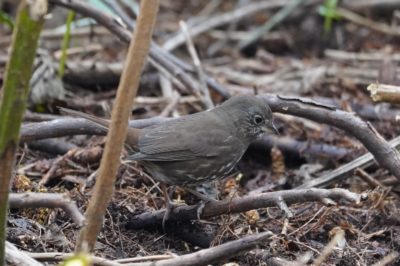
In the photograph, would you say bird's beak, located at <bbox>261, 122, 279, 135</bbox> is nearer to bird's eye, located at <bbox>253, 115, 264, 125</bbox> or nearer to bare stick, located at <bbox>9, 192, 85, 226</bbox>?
bird's eye, located at <bbox>253, 115, 264, 125</bbox>

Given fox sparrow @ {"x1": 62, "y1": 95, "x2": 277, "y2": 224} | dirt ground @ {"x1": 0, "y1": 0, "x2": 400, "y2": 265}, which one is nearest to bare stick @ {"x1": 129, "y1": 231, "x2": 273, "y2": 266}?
dirt ground @ {"x1": 0, "y1": 0, "x2": 400, "y2": 265}

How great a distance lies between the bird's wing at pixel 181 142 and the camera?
433 cm

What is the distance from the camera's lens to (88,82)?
6387mm

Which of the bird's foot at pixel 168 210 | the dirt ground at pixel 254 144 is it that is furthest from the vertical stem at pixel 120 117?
the bird's foot at pixel 168 210

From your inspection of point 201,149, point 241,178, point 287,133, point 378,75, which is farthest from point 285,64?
point 201,149

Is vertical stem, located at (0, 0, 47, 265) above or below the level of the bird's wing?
above

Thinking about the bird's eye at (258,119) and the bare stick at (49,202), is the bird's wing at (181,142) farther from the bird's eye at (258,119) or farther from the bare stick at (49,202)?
the bare stick at (49,202)

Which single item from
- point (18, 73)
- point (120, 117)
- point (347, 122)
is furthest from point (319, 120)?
point (18, 73)

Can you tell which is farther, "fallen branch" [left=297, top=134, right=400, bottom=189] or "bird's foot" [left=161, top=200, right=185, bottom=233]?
"fallen branch" [left=297, top=134, right=400, bottom=189]

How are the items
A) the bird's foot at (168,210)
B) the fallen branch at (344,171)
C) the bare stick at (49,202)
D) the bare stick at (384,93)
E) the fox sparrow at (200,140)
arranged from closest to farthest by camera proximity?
the bare stick at (49,202) < the bird's foot at (168,210) < the bare stick at (384,93) < the fox sparrow at (200,140) < the fallen branch at (344,171)

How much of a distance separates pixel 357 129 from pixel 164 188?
1.22m

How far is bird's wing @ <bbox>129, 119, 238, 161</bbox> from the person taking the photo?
433 cm

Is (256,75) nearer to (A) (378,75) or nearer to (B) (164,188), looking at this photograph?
(A) (378,75)

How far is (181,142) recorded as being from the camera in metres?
4.45
